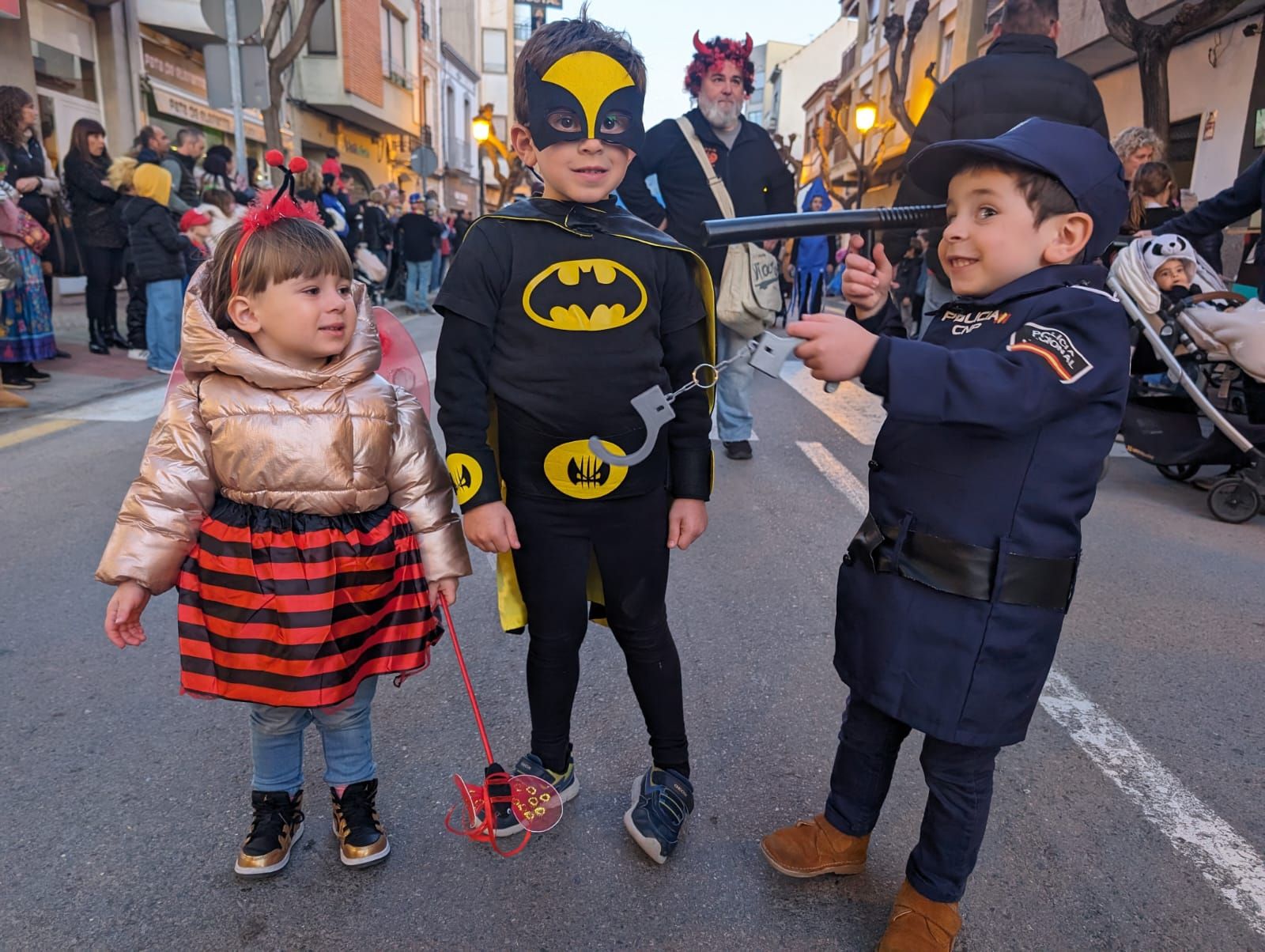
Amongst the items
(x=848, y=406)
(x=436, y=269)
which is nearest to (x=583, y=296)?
(x=848, y=406)

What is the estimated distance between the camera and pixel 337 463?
1907mm

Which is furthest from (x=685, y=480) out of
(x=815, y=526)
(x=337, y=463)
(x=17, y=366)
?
(x=17, y=366)

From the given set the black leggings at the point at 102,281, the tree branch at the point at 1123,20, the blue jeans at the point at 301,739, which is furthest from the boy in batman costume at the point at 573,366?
the tree branch at the point at 1123,20

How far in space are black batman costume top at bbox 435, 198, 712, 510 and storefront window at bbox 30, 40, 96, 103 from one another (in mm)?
13486

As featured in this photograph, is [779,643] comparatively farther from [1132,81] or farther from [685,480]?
[1132,81]

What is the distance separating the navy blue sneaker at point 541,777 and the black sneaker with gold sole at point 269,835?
47 centimetres

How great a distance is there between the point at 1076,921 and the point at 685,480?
1.25 metres

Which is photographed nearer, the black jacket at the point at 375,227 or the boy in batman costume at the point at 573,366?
the boy in batman costume at the point at 573,366

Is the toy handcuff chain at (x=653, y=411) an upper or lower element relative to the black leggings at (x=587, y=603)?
upper

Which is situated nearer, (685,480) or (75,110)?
(685,480)

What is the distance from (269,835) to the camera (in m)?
2.05

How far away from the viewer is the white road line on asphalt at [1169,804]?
2078 millimetres

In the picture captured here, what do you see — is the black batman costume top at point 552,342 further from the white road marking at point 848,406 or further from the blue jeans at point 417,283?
the blue jeans at point 417,283

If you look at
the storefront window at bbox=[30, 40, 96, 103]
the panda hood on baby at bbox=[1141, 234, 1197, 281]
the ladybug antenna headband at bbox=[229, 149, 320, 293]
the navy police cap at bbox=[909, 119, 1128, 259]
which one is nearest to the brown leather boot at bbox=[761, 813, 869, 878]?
the navy police cap at bbox=[909, 119, 1128, 259]
